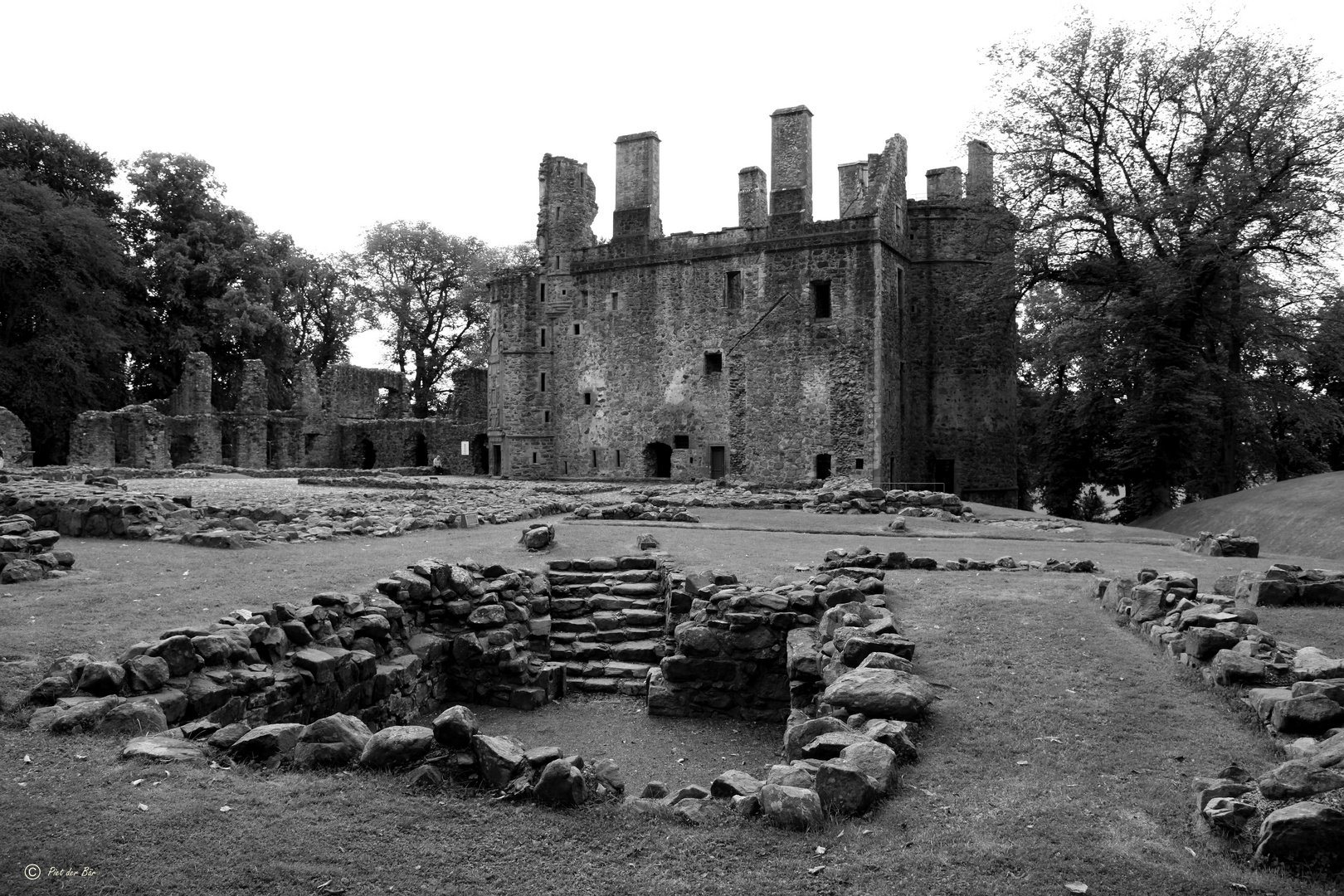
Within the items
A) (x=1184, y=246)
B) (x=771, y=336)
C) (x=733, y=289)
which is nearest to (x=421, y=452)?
(x=733, y=289)

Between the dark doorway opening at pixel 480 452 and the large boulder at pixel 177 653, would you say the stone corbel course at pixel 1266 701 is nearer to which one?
the large boulder at pixel 177 653

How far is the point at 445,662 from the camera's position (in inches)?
470

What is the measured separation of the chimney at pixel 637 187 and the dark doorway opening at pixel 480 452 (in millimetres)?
15419

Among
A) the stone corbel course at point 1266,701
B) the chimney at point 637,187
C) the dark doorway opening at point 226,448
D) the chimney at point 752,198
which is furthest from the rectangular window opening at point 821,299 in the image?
the dark doorway opening at point 226,448

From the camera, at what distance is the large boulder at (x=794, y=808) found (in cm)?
541

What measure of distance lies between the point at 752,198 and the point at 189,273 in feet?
103

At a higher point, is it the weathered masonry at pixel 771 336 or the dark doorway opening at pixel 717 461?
the weathered masonry at pixel 771 336

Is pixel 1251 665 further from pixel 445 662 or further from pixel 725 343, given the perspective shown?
pixel 725 343

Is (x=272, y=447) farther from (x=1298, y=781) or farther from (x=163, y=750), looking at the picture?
(x=1298, y=781)

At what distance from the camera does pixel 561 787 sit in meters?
5.91

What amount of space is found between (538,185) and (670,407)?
1249cm

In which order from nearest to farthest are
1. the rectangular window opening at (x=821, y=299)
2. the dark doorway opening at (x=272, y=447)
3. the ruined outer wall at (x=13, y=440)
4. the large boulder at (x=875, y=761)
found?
1. the large boulder at (x=875, y=761)
2. the ruined outer wall at (x=13, y=440)
3. the rectangular window opening at (x=821, y=299)
4. the dark doorway opening at (x=272, y=447)

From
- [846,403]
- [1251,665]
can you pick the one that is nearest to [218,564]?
[1251,665]

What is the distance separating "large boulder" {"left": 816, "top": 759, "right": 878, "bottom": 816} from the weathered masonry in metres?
31.7
